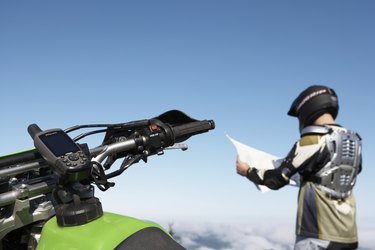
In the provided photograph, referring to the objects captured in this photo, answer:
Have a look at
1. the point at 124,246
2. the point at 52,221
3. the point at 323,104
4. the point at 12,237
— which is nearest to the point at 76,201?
the point at 52,221

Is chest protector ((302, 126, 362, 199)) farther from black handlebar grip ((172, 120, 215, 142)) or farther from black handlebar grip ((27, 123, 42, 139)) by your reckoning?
black handlebar grip ((27, 123, 42, 139))

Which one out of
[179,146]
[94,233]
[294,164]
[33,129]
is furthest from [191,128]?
Answer: [94,233]

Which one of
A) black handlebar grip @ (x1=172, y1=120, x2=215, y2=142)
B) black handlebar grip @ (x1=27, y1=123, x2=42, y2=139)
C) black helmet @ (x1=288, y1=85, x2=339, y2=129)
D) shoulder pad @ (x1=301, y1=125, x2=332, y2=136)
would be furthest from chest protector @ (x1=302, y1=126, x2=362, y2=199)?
black handlebar grip @ (x1=27, y1=123, x2=42, y2=139)

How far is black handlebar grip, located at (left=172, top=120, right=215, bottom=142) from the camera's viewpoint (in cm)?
402

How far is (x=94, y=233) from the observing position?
2.45 metres

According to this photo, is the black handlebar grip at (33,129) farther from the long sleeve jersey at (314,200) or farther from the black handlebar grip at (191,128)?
the long sleeve jersey at (314,200)

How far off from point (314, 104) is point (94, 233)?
1806 millimetres

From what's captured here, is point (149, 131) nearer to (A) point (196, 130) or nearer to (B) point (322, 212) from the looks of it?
(A) point (196, 130)

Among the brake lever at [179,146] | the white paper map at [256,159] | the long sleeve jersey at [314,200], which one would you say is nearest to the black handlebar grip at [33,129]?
the brake lever at [179,146]

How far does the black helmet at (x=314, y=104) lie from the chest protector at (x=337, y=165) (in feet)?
0.36

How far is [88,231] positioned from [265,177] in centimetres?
134

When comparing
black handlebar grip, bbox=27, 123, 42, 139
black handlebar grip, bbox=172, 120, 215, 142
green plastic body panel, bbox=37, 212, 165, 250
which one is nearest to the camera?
green plastic body panel, bbox=37, 212, 165, 250

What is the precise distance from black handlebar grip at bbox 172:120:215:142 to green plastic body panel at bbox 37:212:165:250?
4.73 ft

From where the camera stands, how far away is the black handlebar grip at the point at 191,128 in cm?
402
